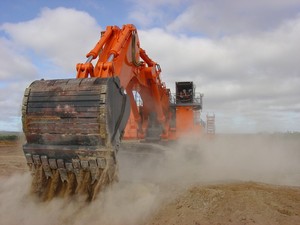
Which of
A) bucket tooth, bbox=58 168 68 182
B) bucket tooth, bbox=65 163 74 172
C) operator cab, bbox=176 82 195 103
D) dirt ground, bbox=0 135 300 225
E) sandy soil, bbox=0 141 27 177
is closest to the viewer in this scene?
dirt ground, bbox=0 135 300 225

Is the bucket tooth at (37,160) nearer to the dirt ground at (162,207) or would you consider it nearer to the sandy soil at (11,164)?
the dirt ground at (162,207)

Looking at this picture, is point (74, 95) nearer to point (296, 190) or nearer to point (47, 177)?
point (47, 177)

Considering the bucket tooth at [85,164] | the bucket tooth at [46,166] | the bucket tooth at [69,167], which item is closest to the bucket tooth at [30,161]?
the bucket tooth at [46,166]

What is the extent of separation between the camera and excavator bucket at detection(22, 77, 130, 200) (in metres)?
5.80

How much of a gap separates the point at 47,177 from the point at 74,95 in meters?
1.54

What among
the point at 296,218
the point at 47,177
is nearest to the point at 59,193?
the point at 47,177

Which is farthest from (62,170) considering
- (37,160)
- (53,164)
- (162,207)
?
(162,207)

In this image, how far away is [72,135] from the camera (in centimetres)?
591

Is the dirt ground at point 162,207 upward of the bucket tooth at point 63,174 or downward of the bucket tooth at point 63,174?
downward

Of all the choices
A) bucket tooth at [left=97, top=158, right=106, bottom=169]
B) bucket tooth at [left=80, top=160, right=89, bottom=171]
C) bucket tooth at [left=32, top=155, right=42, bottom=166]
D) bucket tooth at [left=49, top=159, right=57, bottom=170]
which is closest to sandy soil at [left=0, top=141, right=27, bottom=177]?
bucket tooth at [left=32, top=155, right=42, bottom=166]

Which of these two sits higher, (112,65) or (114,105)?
(112,65)

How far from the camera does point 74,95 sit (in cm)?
603

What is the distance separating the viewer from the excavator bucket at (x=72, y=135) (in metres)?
5.80

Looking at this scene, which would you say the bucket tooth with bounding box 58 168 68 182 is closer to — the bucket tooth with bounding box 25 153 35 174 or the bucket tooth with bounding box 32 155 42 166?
the bucket tooth with bounding box 32 155 42 166
